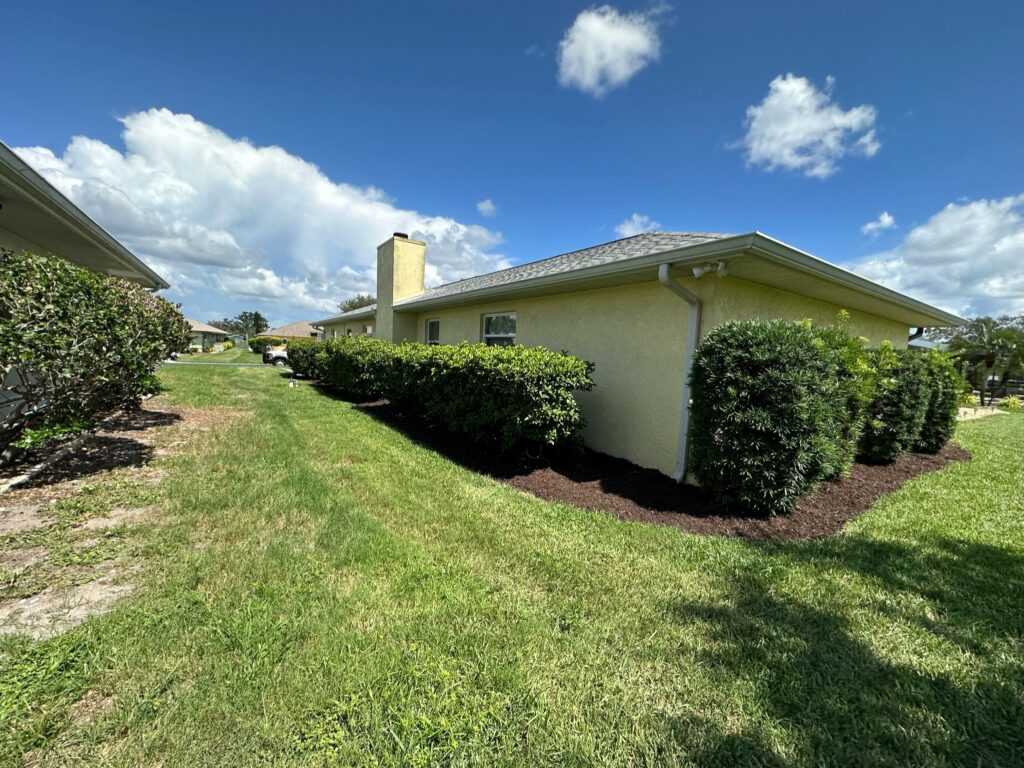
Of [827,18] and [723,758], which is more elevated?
[827,18]

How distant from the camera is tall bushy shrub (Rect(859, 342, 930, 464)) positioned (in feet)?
21.5

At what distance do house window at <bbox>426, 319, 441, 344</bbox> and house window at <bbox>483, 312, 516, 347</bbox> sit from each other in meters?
3.09

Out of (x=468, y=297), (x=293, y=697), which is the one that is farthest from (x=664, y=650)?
(x=468, y=297)

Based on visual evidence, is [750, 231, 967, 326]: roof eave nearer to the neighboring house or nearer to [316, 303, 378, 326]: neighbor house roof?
[316, 303, 378, 326]: neighbor house roof

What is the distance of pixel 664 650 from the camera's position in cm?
235

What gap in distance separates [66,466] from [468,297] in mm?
6912

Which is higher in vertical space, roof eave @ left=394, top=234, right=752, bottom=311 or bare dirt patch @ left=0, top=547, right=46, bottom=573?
roof eave @ left=394, top=234, right=752, bottom=311

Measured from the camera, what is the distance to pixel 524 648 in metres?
2.32

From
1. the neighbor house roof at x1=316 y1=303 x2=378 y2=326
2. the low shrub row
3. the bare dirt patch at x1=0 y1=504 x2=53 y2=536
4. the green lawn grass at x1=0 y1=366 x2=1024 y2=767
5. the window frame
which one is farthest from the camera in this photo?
the neighbor house roof at x1=316 y1=303 x2=378 y2=326

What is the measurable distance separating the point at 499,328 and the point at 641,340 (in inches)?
172

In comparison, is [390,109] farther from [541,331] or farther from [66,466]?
[66,466]

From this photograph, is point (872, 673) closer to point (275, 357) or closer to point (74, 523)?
point (74, 523)

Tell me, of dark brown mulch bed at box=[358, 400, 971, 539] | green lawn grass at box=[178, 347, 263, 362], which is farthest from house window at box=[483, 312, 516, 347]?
green lawn grass at box=[178, 347, 263, 362]

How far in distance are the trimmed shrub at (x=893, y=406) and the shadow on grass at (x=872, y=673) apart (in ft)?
12.5
